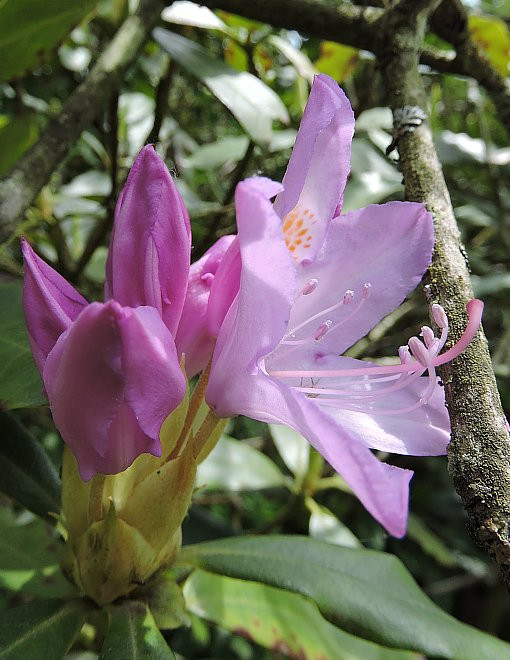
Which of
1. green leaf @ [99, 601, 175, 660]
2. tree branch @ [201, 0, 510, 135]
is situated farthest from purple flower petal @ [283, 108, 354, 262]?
green leaf @ [99, 601, 175, 660]

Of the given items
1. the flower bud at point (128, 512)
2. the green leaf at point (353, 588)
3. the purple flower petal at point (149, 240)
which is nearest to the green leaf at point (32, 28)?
the purple flower petal at point (149, 240)

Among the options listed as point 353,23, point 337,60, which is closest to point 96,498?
point 353,23

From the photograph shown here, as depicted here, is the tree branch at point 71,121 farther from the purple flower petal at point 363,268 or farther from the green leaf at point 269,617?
the green leaf at point 269,617

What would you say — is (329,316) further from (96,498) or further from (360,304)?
(96,498)

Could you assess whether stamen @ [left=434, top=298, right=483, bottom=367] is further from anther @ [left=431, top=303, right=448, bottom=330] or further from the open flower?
the open flower

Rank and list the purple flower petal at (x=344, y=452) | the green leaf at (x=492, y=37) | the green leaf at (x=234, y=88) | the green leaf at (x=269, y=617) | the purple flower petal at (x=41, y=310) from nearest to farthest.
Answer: the purple flower petal at (x=344, y=452)
the purple flower petal at (x=41, y=310)
the green leaf at (x=269, y=617)
the green leaf at (x=234, y=88)
the green leaf at (x=492, y=37)

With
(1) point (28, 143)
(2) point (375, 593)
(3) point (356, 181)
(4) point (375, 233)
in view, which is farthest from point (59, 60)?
(2) point (375, 593)

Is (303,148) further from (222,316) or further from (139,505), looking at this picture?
(139,505)
